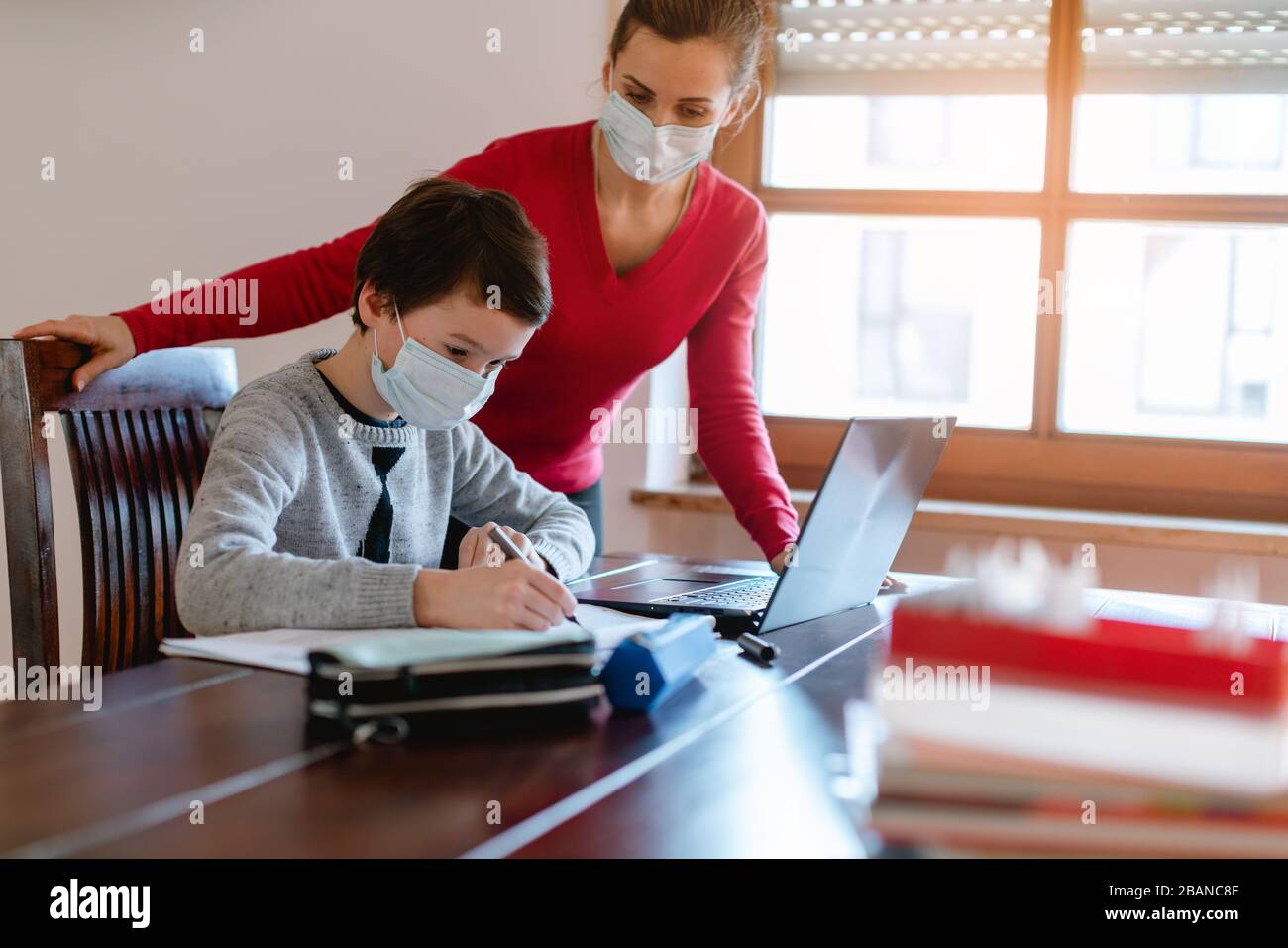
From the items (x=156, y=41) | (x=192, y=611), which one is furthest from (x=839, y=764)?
(x=156, y=41)

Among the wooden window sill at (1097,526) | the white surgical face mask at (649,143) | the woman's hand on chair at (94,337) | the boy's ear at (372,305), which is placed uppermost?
the white surgical face mask at (649,143)

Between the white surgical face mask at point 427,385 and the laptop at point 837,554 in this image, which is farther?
the white surgical face mask at point 427,385

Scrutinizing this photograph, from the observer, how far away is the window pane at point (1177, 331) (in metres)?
2.33

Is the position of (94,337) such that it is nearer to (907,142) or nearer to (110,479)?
(110,479)

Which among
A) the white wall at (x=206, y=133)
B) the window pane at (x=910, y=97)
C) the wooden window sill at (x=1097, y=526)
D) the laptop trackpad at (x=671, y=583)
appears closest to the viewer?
the laptop trackpad at (x=671, y=583)

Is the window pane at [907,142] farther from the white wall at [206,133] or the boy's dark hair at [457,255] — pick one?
the boy's dark hair at [457,255]

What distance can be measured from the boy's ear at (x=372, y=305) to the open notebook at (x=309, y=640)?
1.39ft

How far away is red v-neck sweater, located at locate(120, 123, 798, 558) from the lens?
1.69 m

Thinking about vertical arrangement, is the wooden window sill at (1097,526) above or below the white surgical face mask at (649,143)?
below

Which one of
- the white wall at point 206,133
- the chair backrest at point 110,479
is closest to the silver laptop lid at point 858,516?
the chair backrest at point 110,479

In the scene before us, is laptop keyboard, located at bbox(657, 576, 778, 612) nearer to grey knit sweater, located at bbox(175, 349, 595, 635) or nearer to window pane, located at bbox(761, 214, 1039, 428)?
grey knit sweater, located at bbox(175, 349, 595, 635)

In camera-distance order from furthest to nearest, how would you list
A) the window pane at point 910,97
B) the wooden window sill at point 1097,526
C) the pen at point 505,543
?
the window pane at point 910,97
the wooden window sill at point 1097,526
the pen at point 505,543

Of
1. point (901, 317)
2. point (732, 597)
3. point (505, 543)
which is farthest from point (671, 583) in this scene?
point (901, 317)

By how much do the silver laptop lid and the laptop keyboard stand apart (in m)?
0.06
